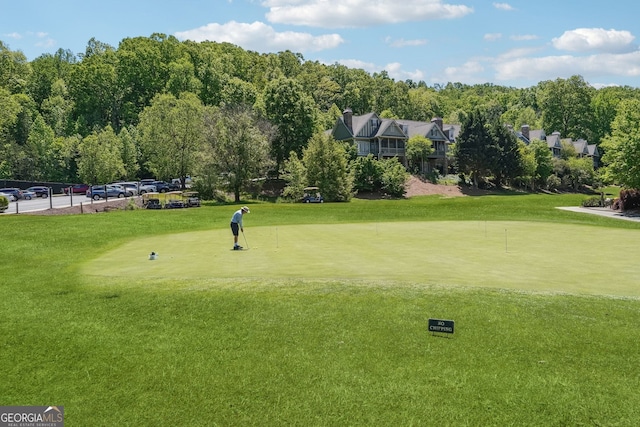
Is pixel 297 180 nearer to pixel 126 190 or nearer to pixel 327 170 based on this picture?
pixel 327 170

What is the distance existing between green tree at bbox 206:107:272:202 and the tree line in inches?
5.4

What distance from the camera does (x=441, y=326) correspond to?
379 inches

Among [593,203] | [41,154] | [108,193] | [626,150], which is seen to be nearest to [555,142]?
[593,203]

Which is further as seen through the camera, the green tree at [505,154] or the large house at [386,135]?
the large house at [386,135]

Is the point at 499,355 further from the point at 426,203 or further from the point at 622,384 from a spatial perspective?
the point at 426,203

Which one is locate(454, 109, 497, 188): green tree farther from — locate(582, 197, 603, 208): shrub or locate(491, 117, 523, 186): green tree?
locate(582, 197, 603, 208): shrub

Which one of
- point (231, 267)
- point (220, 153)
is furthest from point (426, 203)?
point (231, 267)

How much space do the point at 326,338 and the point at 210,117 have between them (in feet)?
201

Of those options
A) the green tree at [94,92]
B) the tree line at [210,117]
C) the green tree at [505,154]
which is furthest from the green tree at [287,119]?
the green tree at [94,92]

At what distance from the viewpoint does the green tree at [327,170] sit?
6656cm

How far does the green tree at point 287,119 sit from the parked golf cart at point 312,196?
14696 millimetres

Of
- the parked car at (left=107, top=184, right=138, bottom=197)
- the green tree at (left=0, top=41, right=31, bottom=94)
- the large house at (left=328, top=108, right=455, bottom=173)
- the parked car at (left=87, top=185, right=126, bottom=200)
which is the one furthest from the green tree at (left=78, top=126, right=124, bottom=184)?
the green tree at (left=0, top=41, right=31, bottom=94)

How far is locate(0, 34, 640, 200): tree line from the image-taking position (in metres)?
64.0

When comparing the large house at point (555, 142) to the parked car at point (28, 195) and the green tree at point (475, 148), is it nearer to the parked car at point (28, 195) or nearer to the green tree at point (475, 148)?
the green tree at point (475, 148)
